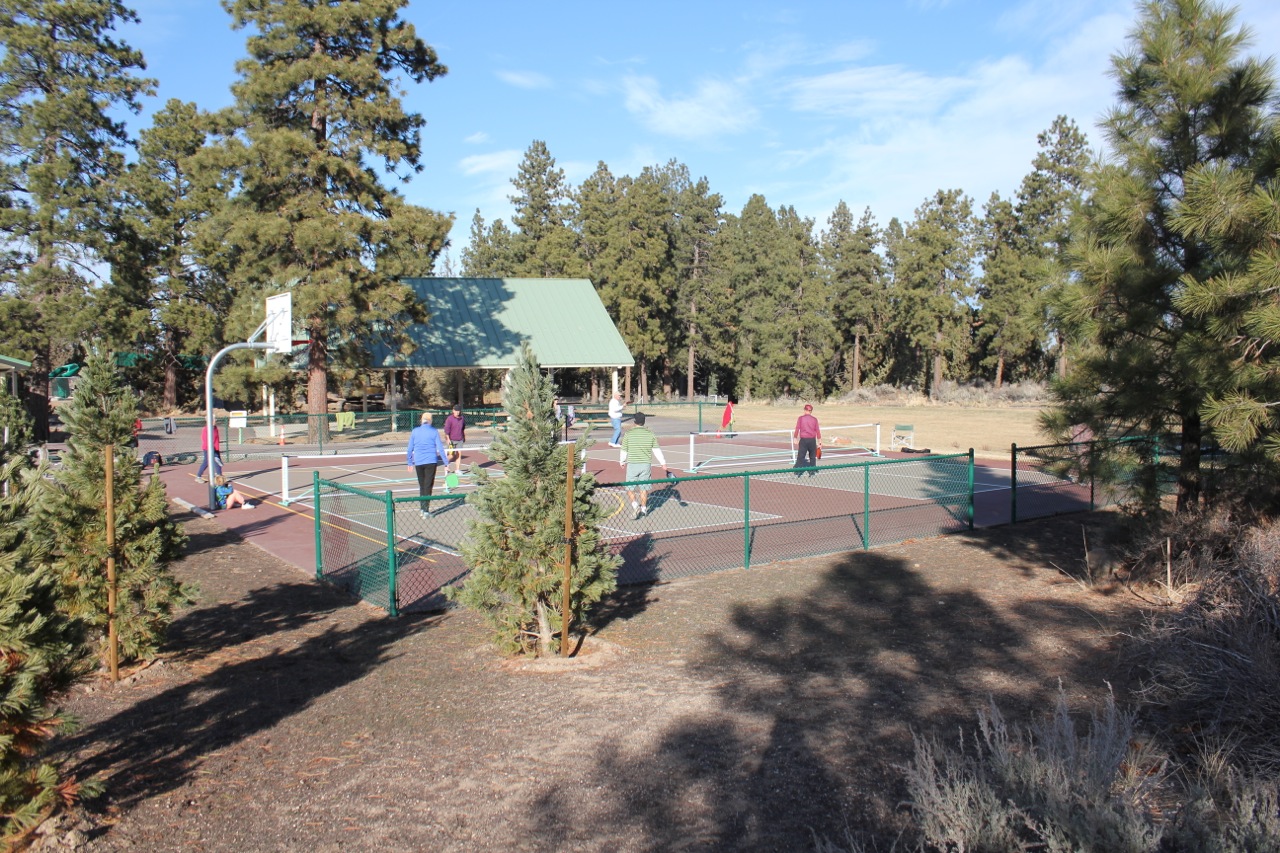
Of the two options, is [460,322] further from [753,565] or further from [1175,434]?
[1175,434]

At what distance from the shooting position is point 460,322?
4212 cm

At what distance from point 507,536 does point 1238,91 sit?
749 cm

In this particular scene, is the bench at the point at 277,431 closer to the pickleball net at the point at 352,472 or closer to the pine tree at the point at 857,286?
the pickleball net at the point at 352,472

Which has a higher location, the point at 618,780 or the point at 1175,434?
the point at 1175,434

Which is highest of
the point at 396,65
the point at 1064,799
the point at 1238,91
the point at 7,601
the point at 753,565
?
the point at 396,65

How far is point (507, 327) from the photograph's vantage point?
142 feet

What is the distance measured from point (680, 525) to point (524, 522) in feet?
23.4

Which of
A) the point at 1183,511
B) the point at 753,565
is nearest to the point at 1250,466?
the point at 1183,511

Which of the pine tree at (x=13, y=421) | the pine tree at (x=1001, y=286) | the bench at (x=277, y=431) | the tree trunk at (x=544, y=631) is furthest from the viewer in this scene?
the pine tree at (x=1001, y=286)

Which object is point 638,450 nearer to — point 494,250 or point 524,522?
point 524,522

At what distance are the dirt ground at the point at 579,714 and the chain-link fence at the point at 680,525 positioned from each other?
2.90 ft

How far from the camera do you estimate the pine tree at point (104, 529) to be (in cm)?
673

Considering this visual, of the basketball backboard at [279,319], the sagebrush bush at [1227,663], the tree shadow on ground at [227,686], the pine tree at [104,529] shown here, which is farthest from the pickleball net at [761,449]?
the pine tree at [104,529]

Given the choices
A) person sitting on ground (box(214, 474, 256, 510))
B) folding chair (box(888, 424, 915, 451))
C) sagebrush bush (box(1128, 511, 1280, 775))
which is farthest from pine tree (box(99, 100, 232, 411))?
sagebrush bush (box(1128, 511, 1280, 775))
